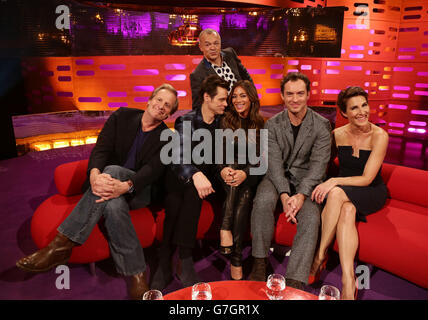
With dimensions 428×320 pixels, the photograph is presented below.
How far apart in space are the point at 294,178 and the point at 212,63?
1317 millimetres

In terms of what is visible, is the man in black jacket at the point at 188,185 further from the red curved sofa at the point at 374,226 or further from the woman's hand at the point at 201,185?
the red curved sofa at the point at 374,226

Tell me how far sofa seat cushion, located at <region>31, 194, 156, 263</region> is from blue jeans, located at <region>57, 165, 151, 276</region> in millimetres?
109

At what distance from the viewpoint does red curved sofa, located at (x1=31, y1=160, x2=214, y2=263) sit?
2.00 meters

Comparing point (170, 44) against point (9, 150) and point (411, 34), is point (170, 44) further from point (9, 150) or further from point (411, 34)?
point (411, 34)

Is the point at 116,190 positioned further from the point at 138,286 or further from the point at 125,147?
the point at 138,286

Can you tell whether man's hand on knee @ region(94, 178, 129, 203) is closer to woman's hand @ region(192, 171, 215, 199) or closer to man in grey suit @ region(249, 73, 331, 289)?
woman's hand @ region(192, 171, 215, 199)

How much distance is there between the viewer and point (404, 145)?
5.52 meters

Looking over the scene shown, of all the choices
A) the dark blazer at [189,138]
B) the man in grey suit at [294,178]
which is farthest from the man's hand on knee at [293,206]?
the dark blazer at [189,138]

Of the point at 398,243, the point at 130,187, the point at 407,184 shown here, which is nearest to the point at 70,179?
the point at 130,187

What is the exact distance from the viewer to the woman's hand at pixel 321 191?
2.03m

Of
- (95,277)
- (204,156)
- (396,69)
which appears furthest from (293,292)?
A: (396,69)

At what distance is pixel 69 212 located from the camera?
83.2 inches

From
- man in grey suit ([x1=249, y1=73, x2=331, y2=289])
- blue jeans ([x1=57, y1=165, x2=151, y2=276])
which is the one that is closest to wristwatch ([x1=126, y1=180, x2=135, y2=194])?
blue jeans ([x1=57, y1=165, x2=151, y2=276])

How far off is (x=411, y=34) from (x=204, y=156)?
5.49m
